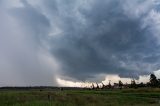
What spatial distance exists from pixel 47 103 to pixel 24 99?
277 inches

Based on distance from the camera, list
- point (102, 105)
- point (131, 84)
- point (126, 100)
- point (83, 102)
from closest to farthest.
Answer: point (102, 105) < point (83, 102) < point (126, 100) < point (131, 84)

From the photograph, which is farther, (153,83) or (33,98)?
(153,83)

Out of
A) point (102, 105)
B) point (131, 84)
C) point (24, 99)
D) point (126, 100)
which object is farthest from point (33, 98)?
point (131, 84)

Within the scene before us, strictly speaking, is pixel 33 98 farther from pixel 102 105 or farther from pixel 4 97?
pixel 102 105

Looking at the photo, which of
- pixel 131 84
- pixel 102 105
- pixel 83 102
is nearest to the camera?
pixel 102 105

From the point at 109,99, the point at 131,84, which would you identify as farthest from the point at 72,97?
the point at 131,84

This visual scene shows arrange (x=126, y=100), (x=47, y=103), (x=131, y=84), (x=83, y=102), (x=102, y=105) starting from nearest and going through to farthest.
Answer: (x=47, y=103), (x=102, y=105), (x=83, y=102), (x=126, y=100), (x=131, y=84)

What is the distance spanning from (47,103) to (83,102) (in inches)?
447

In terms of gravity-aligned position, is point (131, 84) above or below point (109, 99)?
above

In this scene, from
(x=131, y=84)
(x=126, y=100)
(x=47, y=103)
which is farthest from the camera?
(x=131, y=84)

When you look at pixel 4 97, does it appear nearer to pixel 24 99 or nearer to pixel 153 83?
pixel 24 99

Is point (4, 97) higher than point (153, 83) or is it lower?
lower

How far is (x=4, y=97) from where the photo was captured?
5541 cm

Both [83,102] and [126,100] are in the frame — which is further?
[126,100]
